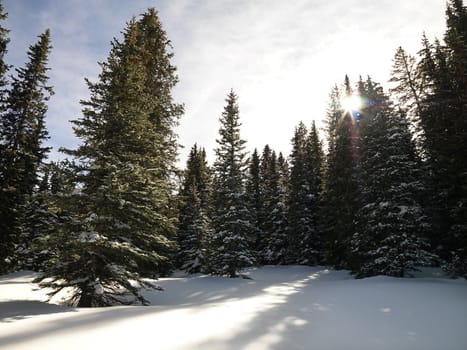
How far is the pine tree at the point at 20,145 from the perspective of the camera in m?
18.5

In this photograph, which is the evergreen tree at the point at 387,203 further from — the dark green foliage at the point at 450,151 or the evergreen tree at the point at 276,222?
the evergreen tree at the point at 276,222

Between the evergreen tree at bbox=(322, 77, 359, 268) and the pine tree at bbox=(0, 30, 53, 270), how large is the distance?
21.4 m

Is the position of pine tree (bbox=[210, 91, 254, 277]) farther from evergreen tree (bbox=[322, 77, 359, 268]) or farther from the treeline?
evergreen tree (bbox=[322, 77, 359, 268])

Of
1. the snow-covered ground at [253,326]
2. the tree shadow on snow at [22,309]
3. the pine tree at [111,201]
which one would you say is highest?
the pine tree at [111,201]

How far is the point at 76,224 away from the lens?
29.7 ft

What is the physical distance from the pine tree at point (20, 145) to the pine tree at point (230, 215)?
12.0 metres

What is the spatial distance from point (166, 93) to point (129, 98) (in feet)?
21.2

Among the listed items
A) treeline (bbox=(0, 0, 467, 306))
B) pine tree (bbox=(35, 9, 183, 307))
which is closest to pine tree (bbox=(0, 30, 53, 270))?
treeline (bbox=(0, 0, 467, 306))

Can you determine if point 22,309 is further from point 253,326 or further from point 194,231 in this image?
point 194,231

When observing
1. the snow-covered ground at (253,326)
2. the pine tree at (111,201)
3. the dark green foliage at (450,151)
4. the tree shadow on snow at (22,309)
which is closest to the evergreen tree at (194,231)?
the pine tree at (111,201)

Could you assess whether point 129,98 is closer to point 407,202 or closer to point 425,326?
point 425,326

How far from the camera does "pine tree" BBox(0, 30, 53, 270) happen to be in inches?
730

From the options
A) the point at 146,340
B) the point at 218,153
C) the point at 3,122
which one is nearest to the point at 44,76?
the point at 3,122

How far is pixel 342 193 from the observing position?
24.2 meters
